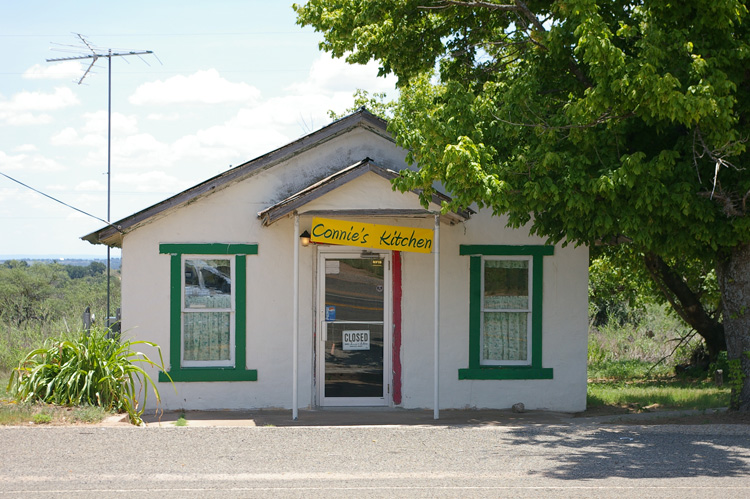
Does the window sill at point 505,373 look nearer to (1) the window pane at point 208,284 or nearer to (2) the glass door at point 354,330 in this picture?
(2) the glass door at point 354,330

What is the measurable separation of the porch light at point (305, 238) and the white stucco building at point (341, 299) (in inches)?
0.9

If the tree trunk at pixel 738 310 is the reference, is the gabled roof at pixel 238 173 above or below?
above

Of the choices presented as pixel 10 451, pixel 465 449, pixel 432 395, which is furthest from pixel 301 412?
pixel 10 451

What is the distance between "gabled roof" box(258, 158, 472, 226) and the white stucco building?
18 centimetres

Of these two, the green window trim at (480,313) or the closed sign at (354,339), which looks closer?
the closed sign at (354,339)

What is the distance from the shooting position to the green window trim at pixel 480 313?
11711mm

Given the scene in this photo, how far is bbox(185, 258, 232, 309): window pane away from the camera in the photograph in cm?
1155

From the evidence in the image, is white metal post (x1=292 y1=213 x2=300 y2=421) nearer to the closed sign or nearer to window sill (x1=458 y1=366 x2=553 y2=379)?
the closed sign

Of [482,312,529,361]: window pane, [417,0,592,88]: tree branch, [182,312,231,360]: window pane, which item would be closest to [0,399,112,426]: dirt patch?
[182,312,231,360]: window pane

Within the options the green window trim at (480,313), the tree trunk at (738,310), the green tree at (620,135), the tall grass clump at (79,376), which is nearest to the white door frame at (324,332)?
the green window trim at (480,313)

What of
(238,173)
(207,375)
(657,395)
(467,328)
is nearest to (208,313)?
(207,375)

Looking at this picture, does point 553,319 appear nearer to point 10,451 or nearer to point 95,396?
point 95,396

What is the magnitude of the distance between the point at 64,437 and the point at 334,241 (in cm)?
405

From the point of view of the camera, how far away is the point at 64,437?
8406 mm
